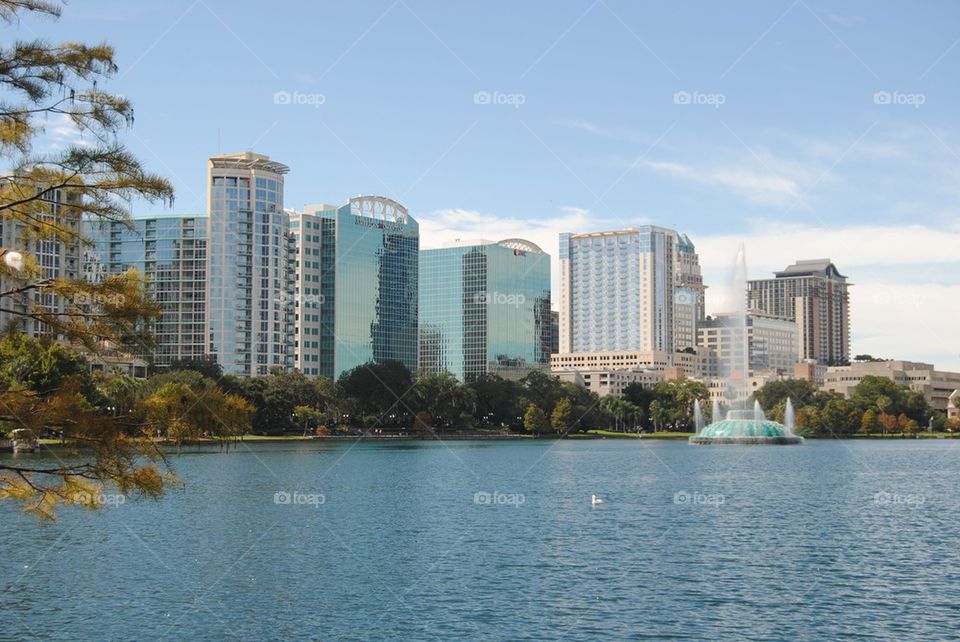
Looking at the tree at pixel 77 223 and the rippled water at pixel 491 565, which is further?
the rippled water at pixel 491 565

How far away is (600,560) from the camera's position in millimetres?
46719

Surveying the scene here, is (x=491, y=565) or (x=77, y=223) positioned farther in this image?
(x=491, y=565)

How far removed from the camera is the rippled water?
112ft

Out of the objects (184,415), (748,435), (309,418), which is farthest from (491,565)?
(748,435)

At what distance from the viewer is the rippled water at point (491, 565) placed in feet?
112

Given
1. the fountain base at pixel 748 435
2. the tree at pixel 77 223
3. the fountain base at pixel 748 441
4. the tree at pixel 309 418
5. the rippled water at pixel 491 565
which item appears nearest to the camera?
the tree at pixel 77 223

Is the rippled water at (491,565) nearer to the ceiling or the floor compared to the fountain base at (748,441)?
nearer to the ceiling

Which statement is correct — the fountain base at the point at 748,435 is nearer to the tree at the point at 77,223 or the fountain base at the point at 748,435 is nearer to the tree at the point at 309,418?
the tree at the point at 309,418

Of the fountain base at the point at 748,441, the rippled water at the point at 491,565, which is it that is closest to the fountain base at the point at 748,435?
the fountain base at the point at 748,441

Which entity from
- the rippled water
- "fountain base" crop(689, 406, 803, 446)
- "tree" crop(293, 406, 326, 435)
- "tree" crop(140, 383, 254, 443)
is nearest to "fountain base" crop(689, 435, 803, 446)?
"fountain base" crop(689, 406, 803, 446)

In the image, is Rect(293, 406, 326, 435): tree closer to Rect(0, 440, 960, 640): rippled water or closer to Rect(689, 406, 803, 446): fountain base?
Rect(689, 406, 803, 446): fountain base

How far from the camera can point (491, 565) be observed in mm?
45281

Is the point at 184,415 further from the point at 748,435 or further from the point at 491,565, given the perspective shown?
the point at 748,435

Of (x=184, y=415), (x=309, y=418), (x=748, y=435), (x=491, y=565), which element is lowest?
(x=748, y=435)
